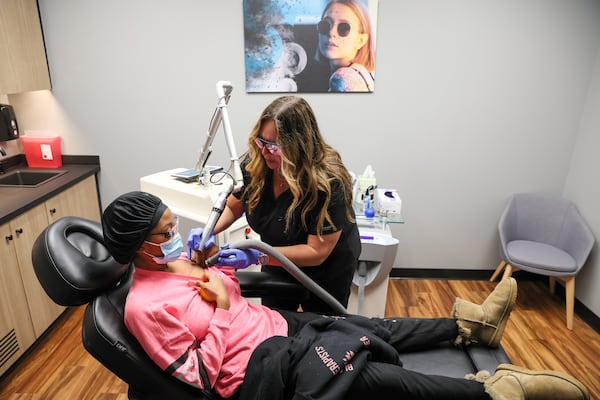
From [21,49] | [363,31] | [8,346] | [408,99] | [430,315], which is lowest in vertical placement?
[430,315]

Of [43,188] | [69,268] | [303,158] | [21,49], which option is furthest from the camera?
[21,49]

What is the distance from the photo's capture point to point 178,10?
7.97 ft

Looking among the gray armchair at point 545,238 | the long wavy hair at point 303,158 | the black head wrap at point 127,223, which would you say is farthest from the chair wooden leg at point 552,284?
the black head wrap at point 127,223

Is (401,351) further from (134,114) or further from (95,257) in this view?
(134,114)

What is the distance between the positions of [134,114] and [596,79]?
2759 mm

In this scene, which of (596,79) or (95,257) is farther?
(596,79)

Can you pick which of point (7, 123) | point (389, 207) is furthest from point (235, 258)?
point (7, 123)

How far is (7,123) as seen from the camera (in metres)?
2.36

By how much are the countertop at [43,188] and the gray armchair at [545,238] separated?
2533 millimetres

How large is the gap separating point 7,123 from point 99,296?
1.77m

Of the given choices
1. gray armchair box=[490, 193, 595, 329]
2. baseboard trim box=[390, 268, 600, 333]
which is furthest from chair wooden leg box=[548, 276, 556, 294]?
baseboard trim box=[390, 268, 600, 333]

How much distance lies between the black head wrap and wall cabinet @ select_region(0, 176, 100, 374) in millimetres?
1074

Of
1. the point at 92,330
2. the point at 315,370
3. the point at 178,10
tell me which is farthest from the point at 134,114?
the point at 315,370

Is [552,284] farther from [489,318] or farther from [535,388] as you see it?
[535,388]
